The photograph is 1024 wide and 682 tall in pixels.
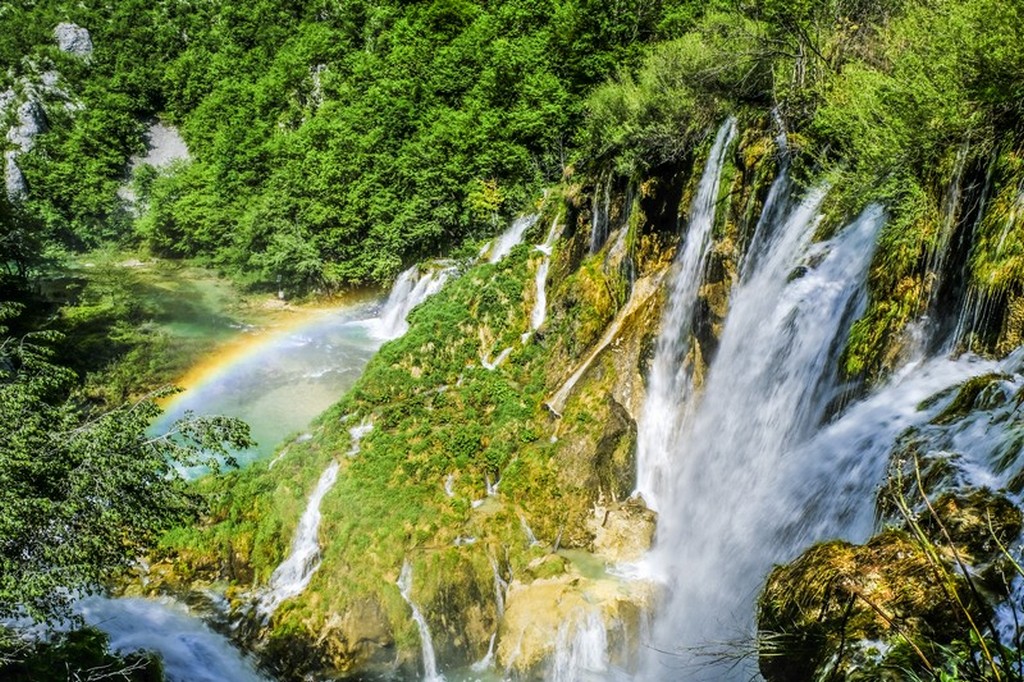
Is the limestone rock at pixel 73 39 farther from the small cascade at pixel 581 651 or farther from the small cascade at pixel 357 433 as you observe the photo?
the small cascade at pixel 581 651

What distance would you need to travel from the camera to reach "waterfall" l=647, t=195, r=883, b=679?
9.98 m

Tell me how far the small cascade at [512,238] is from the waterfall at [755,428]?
12.8 metres

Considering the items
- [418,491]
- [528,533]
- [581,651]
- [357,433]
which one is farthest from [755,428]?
[357,433]

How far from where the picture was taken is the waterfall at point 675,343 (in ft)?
50.0

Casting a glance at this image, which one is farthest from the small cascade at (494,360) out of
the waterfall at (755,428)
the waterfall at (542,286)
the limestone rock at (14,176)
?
the limestone rock at (14,176)

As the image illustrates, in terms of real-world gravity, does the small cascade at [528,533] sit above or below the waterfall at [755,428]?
below

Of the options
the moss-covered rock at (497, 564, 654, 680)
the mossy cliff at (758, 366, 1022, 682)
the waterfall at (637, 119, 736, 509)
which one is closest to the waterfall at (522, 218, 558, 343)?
the waterfall at (637, 119, 736, 509)

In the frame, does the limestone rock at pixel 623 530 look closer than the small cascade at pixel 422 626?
No

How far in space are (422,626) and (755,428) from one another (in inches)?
300

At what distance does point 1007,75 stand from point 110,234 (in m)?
50.3

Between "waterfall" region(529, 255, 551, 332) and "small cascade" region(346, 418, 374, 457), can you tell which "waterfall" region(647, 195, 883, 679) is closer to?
"waterfall" region(529, 255, 551, 332)

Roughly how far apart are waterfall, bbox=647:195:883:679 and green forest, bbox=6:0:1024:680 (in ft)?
2.47

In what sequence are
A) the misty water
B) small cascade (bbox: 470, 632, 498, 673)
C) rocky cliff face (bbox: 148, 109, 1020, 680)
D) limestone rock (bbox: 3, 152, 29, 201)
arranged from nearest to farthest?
the misty water → small cascade (bbox: 470, 632, 498, 673) → rocky cliff face (bbox: 148, 109, 1020, 680) → limestone rock (bbox: 3, 152, 29, 201)

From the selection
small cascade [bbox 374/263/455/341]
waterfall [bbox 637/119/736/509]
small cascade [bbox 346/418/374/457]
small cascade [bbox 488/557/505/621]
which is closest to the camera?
small cascade [bbox 488/557/505/621]
